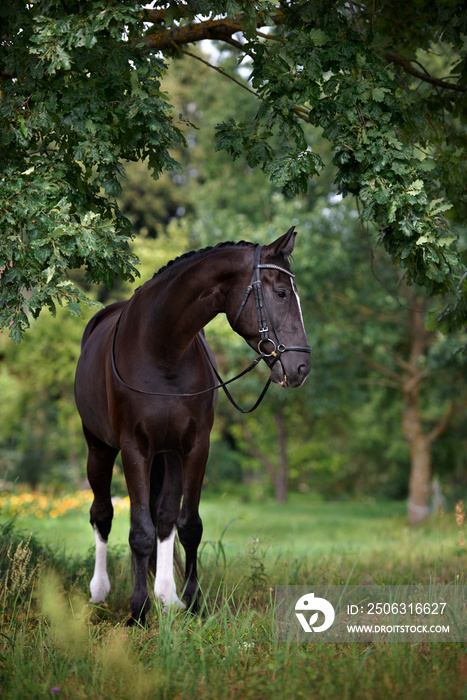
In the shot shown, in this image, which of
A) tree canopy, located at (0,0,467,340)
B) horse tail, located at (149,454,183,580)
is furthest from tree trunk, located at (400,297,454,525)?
horse tail, located at (149,454,183,580)

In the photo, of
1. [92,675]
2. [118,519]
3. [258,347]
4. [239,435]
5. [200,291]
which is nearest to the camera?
[92,675]

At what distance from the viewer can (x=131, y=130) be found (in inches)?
183

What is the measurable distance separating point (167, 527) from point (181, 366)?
123cm

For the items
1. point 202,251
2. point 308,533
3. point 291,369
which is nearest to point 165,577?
point 291,369

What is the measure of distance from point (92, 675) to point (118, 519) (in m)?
9.78

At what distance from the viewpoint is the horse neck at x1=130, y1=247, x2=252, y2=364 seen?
4.33 metres

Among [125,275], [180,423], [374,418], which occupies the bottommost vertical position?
[180,423]

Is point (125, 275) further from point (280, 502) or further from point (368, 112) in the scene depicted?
point (280, 502)

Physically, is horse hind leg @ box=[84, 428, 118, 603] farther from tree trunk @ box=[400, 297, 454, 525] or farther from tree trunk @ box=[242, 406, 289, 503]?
tree trunk @ box=[242, 406, 289, 503]

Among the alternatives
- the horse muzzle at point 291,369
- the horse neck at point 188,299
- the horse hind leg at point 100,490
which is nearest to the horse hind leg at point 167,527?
the horse hind leg at point 100,490

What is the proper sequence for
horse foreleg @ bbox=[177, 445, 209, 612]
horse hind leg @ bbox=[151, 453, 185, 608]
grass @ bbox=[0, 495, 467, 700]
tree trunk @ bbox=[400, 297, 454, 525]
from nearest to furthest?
grass @ bbox=[0, 495, 467, 700]
horse foreleg @ bbox=[177, 445, 209, 612]
horse hind leg @ bbox=[151, 453, 185, 608]
tree trunk @ bbox=[400, 297, 454, 525]

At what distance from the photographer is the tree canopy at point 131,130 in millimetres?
4305

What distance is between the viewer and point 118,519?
12.9 m

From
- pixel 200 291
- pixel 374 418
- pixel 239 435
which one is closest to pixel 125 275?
pixel 200 291
